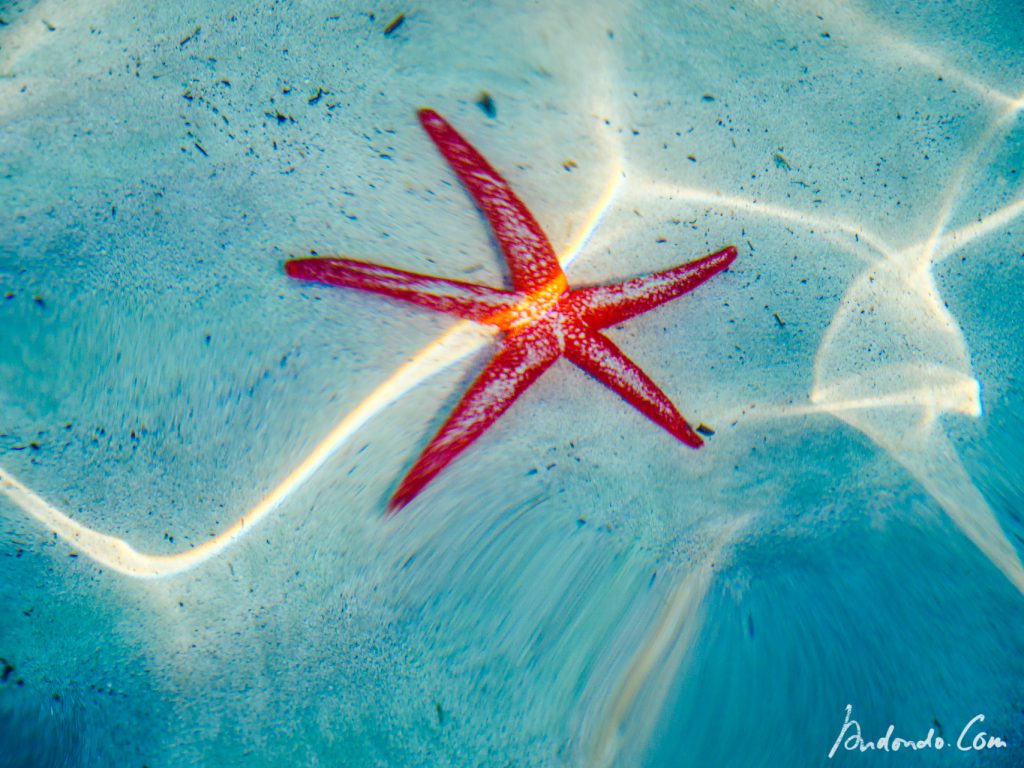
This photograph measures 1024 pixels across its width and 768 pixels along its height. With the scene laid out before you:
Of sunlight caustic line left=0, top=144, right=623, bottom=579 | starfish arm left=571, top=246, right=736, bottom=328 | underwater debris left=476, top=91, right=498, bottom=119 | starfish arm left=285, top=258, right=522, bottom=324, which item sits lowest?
sunlight caustic line left=0, top=144, right=623, bottom=579

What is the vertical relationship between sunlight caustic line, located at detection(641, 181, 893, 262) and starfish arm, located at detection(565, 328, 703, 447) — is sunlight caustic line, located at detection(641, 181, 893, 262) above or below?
above

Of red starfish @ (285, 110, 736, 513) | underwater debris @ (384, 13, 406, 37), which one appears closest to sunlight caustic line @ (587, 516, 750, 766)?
red starfish @ (285, 110, 736, 513)

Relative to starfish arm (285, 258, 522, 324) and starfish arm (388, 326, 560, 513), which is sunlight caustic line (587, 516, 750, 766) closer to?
starfish arm (388, 326, 560, 513)

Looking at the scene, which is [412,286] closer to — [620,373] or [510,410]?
[510,410]

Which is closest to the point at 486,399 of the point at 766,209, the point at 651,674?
the point at 651,674

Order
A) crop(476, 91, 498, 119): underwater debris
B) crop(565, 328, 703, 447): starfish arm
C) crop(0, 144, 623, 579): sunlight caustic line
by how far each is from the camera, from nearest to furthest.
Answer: crop(0, 144, 623, 579): sunlight caustic line → crop(565, 328, 703, 447): starfish arm → crop(476, 91, 498, 119): underwater debris

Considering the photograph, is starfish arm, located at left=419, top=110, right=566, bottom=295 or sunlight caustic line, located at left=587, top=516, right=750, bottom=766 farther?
starfish arm, located at left=419, top=110, right=566, bottom=295

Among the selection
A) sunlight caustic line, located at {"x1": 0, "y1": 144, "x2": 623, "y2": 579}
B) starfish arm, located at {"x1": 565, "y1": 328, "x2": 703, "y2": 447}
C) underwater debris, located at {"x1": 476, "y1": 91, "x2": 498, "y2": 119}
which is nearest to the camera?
sunlight caustic line, located at {"x1": 0, "y1": 144, "x2": 623, "y2": 579}
